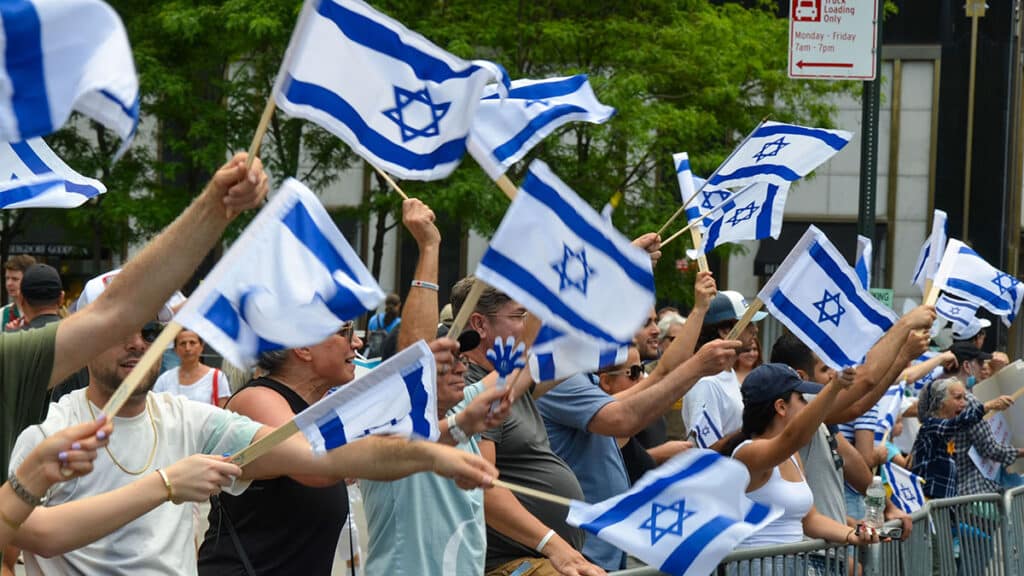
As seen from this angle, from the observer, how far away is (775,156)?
7988 mm

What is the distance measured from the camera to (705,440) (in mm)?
7703

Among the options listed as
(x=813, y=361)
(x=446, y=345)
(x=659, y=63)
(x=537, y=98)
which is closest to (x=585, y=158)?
(x=659, y=63)

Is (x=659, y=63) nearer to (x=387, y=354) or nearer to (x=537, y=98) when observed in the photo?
(x=387, y=354)

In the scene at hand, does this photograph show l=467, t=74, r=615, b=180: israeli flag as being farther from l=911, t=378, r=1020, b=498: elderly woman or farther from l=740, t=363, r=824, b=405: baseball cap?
l=911, t=378, r=1020, b=498: elderly woman

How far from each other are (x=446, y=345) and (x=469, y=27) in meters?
15.5

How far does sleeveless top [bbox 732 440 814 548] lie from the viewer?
255 inches

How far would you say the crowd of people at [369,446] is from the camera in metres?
3.81

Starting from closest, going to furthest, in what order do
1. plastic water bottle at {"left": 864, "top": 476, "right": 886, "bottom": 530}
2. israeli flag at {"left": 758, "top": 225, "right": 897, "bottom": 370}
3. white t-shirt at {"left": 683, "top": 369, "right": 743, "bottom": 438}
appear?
israeli flag at {"left": 758, "top": 225, "right": 897, "bottom": 370}
plastic water bottle at {"left": 864, "top": 476, "right": 886, "bottom": 530}
white t-shirt at {"left": 683, "top": 369, "right": 743, "bottom": 438}

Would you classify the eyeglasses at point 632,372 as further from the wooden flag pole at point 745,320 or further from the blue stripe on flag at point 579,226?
the blue stripe on flag at point 579,226

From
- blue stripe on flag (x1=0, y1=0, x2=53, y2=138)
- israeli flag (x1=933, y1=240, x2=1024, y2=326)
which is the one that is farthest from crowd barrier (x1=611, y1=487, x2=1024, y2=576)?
blue stripe on flag (x1=0, y1=0, x2=53, y2=138)

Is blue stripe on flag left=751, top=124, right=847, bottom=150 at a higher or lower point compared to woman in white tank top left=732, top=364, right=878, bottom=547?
higher

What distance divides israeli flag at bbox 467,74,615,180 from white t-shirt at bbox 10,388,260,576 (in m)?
1.14

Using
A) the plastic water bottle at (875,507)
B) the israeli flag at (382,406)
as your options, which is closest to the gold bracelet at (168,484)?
the israeli flag at (382,406)

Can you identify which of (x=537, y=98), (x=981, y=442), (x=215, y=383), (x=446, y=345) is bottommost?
(x=981, y=442)
